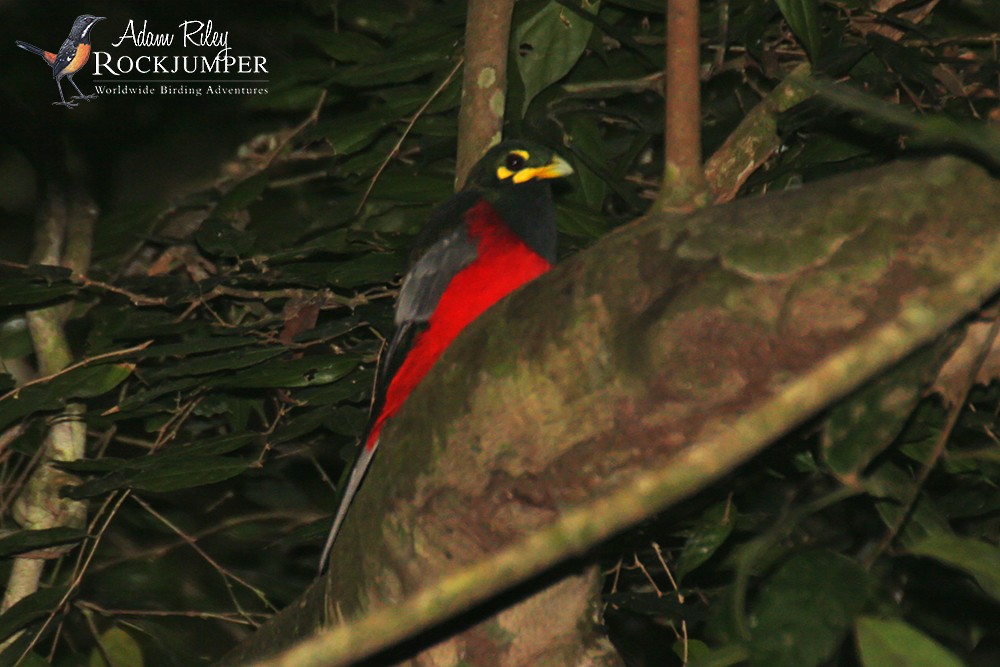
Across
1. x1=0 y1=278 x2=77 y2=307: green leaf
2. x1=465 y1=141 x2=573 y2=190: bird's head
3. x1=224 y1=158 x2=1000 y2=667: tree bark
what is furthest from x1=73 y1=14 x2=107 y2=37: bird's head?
x1=224 y1=158 x2=1000 y2=667: tree bark

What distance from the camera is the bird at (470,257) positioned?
3816 millimetres

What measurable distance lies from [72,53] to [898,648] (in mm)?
5738

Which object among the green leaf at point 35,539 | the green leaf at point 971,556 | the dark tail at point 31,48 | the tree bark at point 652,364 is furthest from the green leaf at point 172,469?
the dark tail at point 31,48

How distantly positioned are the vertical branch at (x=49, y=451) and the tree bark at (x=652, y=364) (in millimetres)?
2581

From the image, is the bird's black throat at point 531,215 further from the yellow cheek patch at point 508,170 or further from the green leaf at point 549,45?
the green leaf at point 549,45

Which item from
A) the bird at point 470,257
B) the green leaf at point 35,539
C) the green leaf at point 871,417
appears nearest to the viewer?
the green leaf at point 871,417

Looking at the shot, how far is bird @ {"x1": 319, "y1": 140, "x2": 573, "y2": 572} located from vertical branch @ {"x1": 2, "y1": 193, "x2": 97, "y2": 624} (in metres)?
1.23

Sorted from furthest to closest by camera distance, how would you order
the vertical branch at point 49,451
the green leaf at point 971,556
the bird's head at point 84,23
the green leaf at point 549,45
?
1. the bird's head at point 84,23
2. the vertical branch at point 49,451
3. the green leaf at point 549,45
4. the green leaf at point 971,556

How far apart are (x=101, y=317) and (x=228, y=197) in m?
0.79

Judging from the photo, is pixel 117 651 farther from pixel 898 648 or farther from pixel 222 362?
pixel 898 648

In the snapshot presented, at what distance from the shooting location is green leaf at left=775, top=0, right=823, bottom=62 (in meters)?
3.59

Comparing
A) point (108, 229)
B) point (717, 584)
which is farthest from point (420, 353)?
point (108, 229)

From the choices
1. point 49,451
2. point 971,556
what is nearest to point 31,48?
point 49,451

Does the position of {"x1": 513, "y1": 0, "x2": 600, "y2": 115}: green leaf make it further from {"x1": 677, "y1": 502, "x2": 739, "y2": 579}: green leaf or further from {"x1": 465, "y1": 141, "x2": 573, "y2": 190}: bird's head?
{"x1": 677, "y1": 502, "x2": 739, "y2": 579}: green leaf
